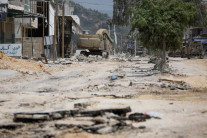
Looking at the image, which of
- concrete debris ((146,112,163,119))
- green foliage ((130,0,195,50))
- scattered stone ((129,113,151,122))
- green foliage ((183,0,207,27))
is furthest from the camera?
green foliage ((183,0,207,27))

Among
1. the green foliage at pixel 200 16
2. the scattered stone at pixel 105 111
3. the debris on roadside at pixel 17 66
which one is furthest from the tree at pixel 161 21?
the green foliage at pixel 200 16

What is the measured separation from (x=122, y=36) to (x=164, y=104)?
110 metres

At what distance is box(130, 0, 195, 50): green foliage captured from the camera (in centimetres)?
1399

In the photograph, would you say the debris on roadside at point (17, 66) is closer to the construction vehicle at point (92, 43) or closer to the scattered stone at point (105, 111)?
the scattered stone at point (105, 111)

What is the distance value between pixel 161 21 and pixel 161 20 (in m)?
0.17

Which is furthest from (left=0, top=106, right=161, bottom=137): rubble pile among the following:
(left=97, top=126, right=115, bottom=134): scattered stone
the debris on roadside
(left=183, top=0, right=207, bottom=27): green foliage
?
(left=183, top=0, right=207, bottom=27): green foliage

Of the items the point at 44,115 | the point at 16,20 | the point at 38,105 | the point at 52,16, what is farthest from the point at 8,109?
the point at 52,16

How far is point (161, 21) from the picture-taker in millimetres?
13906

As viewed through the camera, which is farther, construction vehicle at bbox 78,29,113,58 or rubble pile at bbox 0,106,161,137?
construction vehicle at bbox 78,29,113,58

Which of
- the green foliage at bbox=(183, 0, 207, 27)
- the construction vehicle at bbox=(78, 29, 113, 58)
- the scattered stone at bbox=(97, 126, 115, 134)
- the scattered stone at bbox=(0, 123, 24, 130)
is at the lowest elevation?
the scattered stone at bbox=(0, 123, 24, 130)

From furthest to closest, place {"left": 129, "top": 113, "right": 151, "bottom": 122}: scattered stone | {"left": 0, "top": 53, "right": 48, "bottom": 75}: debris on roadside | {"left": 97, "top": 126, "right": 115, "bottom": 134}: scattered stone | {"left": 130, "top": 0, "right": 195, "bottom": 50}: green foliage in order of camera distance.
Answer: {"left": 0, "top": 53, "right": 48, "bottom": 75}: debris on roadside < {"left": 130, "top": 0, "right": 195, "bottom": 50}: green foliage < {"left": 129, "top": 113, "right": 151, "bottom": 122}: scattered stone < {"left": 97, "top": 126, "right": 115, "bottom": 134}: scattered stone

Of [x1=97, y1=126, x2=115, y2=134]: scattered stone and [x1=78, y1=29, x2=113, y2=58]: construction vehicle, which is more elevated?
[x1=78, y1=29, x2=113, y2=58]: construction vehicle

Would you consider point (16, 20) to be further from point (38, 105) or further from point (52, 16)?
point (38, 105)

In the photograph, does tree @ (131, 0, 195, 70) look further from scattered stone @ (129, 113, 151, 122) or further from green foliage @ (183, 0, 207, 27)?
green foliage @ (183, 0, 207, 27)
